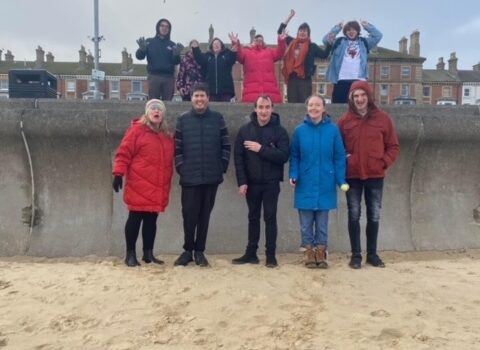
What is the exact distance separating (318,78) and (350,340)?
65.8 m

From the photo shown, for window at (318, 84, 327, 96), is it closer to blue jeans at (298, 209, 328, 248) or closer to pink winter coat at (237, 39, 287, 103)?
pink winter coat at (237, 39, 287, 103)

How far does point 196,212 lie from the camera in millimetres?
4973

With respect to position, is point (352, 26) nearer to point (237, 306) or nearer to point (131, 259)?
Result: point (131, 259)

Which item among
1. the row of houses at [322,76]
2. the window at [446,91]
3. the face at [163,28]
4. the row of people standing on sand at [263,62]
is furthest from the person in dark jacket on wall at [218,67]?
the window at [446,91]

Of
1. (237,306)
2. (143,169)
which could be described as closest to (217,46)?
(143,169)

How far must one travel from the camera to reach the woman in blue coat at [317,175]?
4.91m

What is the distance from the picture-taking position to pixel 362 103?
5.00 m

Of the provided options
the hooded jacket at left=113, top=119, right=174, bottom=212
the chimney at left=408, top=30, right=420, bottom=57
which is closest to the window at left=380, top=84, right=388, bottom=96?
the chimney at left=408, top=30, right=420, bottom=57

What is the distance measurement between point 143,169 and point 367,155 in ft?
7.59

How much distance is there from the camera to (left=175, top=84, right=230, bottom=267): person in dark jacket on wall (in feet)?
16.0

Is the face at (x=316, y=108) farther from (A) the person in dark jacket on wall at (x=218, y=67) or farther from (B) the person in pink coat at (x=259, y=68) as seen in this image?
(A) the person in dark jacket on wall at (x=218, y=67)

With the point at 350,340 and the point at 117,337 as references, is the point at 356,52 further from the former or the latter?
the point at 117,337

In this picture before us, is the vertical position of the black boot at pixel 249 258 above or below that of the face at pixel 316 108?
below

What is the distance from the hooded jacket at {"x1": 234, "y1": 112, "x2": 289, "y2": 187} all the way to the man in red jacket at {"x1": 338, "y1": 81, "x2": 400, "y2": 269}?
710 millimetres
